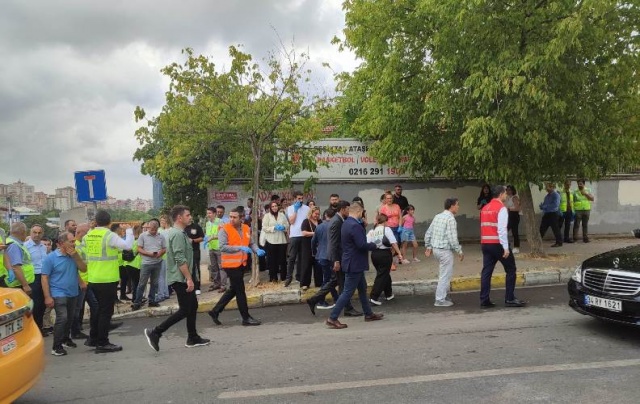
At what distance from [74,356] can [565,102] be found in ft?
29.8

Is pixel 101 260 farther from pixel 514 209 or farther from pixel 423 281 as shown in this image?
pixel 514 209

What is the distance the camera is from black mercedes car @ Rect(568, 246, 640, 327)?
5117 mm

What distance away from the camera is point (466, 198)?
14641 mm

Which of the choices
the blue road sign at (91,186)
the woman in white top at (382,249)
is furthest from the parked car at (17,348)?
the blue road sign at (91,186)

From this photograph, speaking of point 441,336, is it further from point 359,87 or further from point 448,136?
point 359,87

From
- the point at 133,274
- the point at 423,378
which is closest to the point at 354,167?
the point at 133,274

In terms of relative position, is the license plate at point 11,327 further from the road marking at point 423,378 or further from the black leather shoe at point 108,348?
the black leather shoe at point 108,348

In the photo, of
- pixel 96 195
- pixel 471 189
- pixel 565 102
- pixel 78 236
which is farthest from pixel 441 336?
pixel 471 189

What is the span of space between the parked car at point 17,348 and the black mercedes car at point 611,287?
5.67 metres

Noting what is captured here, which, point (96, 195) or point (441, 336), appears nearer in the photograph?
point (441, 336)

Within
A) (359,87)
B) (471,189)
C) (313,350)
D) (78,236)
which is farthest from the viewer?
(471,189)

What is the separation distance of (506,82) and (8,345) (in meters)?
8.10

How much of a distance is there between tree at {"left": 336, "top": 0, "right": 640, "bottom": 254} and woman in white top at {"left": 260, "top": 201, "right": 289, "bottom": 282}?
3.40 meters

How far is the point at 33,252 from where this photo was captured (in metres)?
7.41
